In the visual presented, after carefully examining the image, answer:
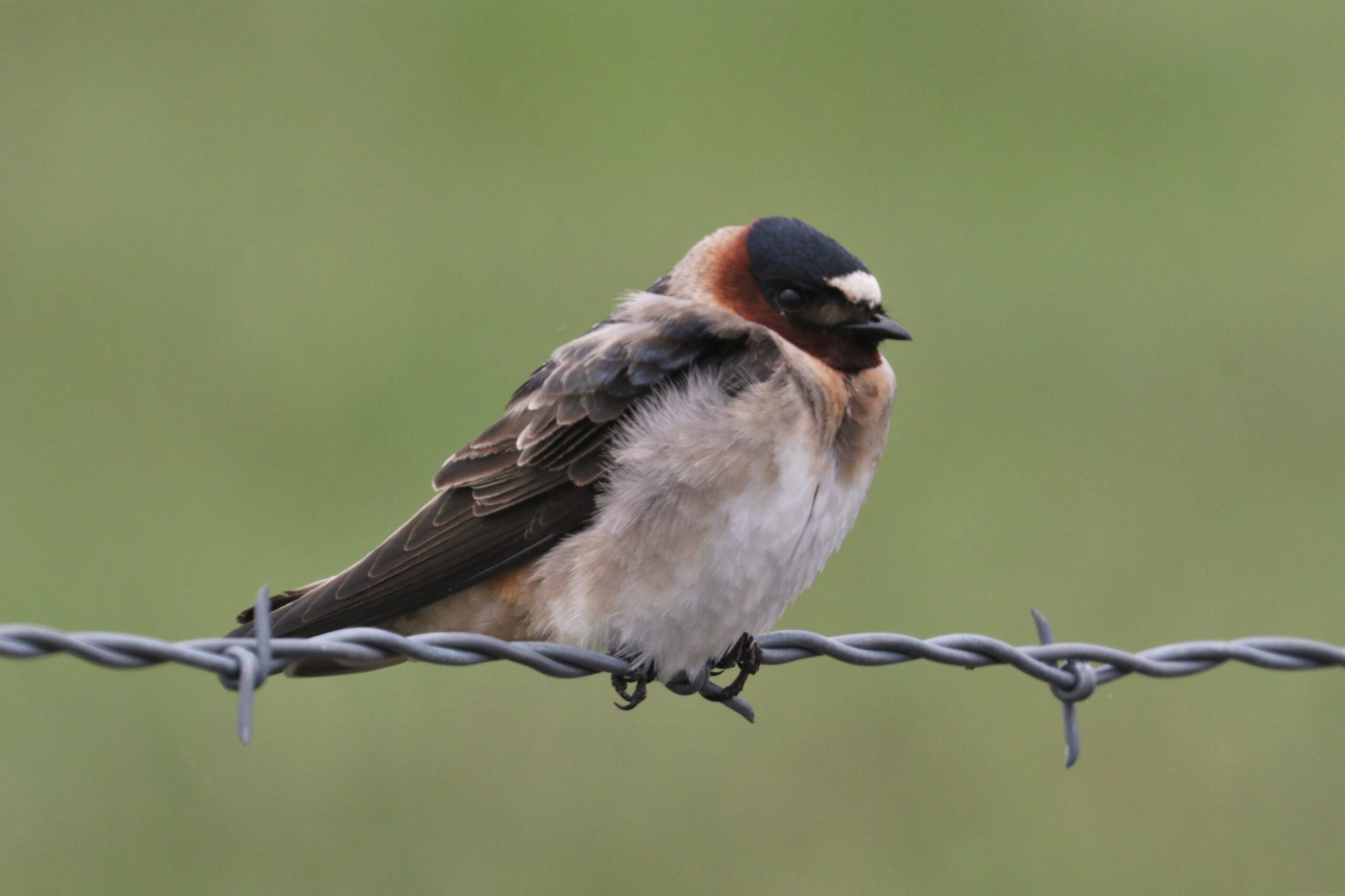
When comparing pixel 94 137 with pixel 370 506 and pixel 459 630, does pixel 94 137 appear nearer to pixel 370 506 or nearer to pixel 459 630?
pixel 370 506

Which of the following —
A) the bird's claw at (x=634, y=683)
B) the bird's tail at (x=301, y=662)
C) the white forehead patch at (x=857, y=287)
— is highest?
the white forehead patch at (x=857, y=287)

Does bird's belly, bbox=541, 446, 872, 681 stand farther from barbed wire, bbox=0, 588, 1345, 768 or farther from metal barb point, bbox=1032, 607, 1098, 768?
metal barb point, bbox=1032, 607, 1098, 768

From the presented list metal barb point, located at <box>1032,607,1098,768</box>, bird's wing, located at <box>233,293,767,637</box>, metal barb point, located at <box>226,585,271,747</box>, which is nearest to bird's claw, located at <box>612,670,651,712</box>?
bird's wing, located at <box>233,293,767,637</box>

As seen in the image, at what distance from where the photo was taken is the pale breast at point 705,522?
14.7 ft

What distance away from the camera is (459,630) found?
15.7ft

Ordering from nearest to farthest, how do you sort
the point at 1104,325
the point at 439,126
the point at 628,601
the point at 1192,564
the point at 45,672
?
1. the point at 628,601
2. the point at 45,672
3. the point at 1192,564
4. the point at 1104,325
5. the point at 439,126

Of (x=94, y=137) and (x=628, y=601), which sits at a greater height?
(x=94, y=137)

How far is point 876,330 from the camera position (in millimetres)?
4848

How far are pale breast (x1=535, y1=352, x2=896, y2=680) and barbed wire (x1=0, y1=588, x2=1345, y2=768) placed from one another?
0.22 m

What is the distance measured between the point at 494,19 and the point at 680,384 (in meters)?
8.86

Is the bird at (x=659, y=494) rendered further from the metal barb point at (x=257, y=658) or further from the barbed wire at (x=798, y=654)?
the metal barb point at (x=257, y=658)

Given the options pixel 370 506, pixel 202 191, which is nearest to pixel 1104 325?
pixel 370 506

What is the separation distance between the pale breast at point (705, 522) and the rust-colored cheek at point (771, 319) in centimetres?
17

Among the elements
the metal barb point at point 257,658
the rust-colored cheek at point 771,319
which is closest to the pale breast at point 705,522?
the rust-colored cheek at point 771,319
